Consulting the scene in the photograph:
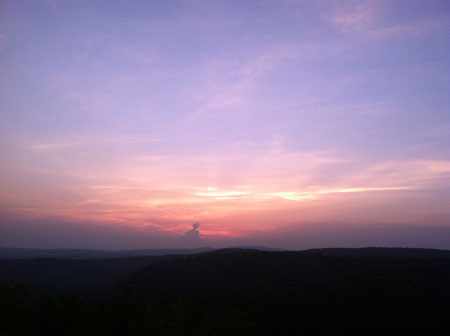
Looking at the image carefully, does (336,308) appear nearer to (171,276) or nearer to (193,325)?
(193,325)

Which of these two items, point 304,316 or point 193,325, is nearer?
point 193,325

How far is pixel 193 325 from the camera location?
22.4 meters

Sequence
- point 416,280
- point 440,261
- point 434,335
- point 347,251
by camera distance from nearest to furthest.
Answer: point 434,335 < point 416,280 < point 440,261 < point 347,251

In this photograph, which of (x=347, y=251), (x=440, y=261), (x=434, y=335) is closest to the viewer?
(x=434, y=335)

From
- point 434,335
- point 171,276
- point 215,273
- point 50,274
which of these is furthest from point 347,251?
point 50,274

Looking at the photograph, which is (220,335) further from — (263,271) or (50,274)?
(50,274)

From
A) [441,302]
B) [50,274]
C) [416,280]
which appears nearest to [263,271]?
[416,280]

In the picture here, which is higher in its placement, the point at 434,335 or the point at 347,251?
the point at 347,251

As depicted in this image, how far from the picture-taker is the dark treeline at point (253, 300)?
883 inches

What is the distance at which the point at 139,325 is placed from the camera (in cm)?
2164

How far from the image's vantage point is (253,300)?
4309 cm

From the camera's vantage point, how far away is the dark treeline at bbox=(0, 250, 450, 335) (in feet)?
73.6

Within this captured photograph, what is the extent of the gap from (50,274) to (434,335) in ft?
258

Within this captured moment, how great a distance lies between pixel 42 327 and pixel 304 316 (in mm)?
25661
